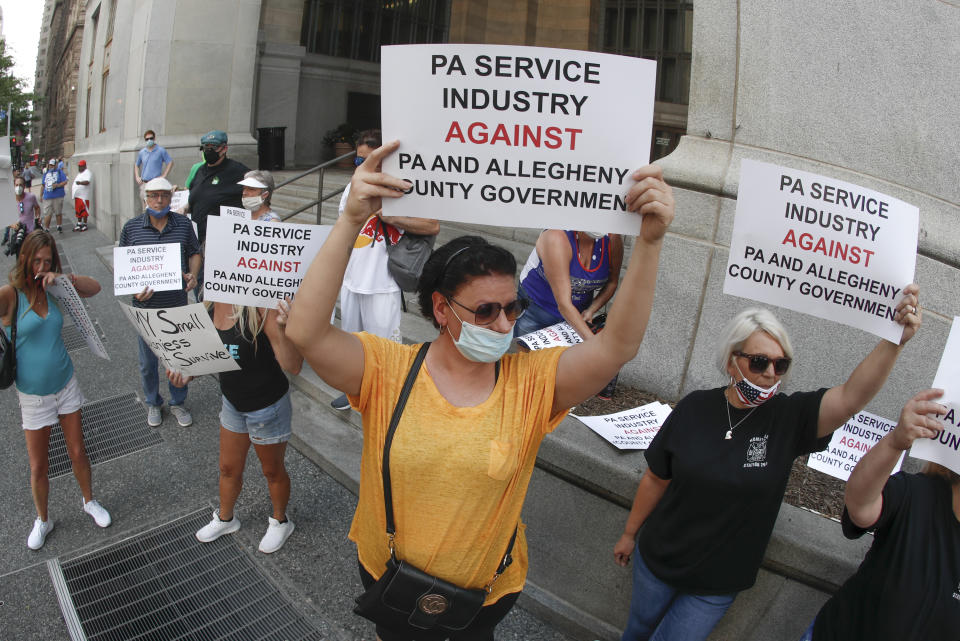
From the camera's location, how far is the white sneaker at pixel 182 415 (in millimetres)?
5445

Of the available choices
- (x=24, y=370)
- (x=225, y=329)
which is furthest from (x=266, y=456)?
(x=24, y=370)

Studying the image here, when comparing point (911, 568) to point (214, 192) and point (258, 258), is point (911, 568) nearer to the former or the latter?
point (258, 258)

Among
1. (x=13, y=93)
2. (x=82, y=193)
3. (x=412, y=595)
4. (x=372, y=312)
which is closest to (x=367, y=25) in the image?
(x=82, y=193)

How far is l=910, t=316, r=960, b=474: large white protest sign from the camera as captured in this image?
6.64ft

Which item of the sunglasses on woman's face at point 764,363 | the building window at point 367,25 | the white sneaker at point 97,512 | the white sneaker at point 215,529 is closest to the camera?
the sunglasses on woman's face at point 764,363

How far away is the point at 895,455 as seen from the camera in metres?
2.03

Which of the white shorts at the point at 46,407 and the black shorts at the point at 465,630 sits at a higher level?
the white shorts at the point at 46,407

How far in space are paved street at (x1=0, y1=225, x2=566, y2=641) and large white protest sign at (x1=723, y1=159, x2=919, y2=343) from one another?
2.35 metres

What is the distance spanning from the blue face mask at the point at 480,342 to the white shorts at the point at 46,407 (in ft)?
10.4

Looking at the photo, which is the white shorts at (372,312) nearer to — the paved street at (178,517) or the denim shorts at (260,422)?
the denim shorts at (260,422)

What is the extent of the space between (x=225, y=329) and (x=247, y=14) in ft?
35.6

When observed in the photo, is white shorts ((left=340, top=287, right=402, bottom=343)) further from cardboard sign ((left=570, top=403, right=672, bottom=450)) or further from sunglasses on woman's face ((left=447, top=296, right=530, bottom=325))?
sunglasses on woman's face ((left=447, top=296, right=530, bottom=325))

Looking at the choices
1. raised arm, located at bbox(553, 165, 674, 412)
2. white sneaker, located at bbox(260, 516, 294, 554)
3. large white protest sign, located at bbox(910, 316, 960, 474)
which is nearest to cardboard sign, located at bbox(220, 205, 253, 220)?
raised arm, located at bbox(553, 165, 674, 412)

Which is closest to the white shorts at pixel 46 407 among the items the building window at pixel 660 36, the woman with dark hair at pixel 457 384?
the woman with dark hair at pixel 457 384
